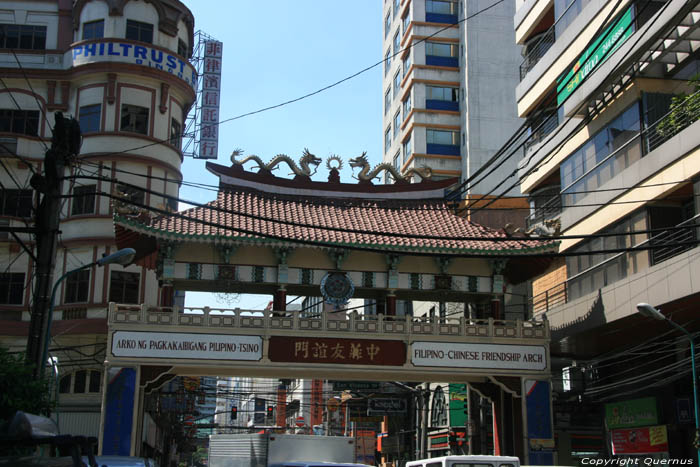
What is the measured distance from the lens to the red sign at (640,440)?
2867 centimetres

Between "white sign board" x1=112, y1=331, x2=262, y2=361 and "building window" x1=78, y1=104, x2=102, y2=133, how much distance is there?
17.0 meters

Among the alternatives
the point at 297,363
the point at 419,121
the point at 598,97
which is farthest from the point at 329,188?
the point at 419,121

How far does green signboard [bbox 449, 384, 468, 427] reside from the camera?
42.2 meters

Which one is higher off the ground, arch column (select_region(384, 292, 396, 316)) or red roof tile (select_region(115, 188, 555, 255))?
red roof tile (select_region(115, 188, 555, 255))

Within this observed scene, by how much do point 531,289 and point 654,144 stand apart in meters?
15.6

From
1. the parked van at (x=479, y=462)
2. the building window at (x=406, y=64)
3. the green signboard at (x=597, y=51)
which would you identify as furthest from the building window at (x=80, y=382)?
the building window at (x=406, y=64)

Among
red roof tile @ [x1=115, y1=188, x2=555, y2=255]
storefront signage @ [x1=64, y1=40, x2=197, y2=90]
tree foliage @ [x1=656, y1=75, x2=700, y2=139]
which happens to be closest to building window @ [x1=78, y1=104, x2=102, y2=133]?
storefront signage @ [x1=64, y1=40, x2=197, y2=90]

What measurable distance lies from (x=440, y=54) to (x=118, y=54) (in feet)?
102

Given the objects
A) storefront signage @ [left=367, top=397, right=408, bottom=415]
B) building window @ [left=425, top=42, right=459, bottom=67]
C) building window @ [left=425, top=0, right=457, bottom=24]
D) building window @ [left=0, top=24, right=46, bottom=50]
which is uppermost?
building window @ [left=425, top=0, right=457, bottom=24]

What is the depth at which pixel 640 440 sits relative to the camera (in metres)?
30.1

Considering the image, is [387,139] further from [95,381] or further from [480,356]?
[480,356]

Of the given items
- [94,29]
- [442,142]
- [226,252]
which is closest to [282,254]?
[226,252]

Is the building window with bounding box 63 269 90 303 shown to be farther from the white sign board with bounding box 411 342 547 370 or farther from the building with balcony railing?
the building with balcony railing

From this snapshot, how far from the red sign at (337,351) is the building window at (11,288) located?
17955 mm
